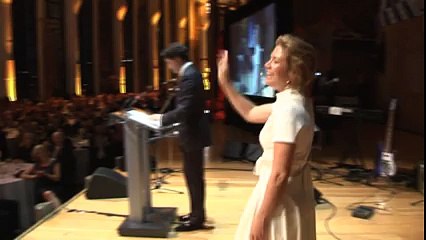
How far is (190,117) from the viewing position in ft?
12.3

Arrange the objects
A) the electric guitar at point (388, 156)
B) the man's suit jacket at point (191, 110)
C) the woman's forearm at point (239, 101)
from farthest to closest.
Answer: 1. the electric guitar at point (388, 156)
2. the man's suit jacket at point (191, 110)
3. the woman's forearm at point (239, 101)

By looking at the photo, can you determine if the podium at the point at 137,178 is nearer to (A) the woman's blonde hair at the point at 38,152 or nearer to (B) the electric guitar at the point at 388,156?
(A) the woman's blonde hair at the point at 38,152

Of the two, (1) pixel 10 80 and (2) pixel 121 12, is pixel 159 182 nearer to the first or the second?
(1) pixel 10 80

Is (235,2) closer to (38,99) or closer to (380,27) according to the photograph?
(380,27)

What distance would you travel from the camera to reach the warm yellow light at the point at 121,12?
8246 millimetres

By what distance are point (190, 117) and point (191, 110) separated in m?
0.05

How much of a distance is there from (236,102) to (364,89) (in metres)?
8.83

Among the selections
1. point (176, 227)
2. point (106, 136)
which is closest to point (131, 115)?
point (176, 227)

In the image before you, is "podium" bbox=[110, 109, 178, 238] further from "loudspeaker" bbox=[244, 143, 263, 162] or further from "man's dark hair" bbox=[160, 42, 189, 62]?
"loudspeaker" bbox=[244, 143, 263, 162]

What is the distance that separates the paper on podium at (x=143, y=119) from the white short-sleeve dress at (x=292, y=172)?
5.40ft

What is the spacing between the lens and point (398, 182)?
5824mm

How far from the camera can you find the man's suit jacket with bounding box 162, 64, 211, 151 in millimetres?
3736

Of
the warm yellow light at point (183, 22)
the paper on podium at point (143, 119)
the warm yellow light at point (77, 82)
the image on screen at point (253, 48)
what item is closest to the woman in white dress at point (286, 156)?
the paper on podium at point (143, 119)

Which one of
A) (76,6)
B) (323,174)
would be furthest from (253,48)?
(76,6)
